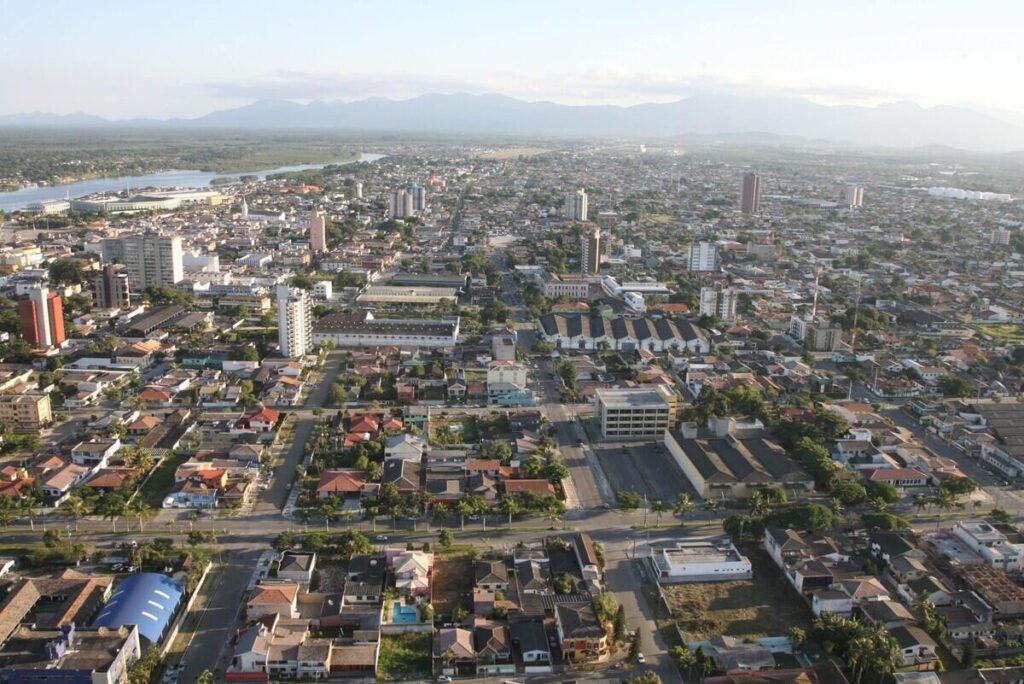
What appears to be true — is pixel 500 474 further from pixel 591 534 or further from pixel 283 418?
pixel 283 418

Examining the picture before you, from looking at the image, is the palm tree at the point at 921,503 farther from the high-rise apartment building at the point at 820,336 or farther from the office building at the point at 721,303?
the office building at the point at 721,303

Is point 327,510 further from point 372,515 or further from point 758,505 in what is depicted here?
point 758,505

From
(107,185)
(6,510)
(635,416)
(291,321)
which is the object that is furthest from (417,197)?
(6,510)

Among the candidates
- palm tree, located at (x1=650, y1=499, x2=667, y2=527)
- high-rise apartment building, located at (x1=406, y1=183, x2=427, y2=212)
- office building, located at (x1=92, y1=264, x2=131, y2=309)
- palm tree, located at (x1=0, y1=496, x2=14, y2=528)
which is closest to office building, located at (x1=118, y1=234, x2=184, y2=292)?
office building, located at (x1=92, y1=264, x2=131, y2=309)

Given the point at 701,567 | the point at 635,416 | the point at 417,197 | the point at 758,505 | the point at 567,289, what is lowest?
the point at 701,567

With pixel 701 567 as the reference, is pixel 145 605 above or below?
above

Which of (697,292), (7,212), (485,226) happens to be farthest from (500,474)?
(7,212)
